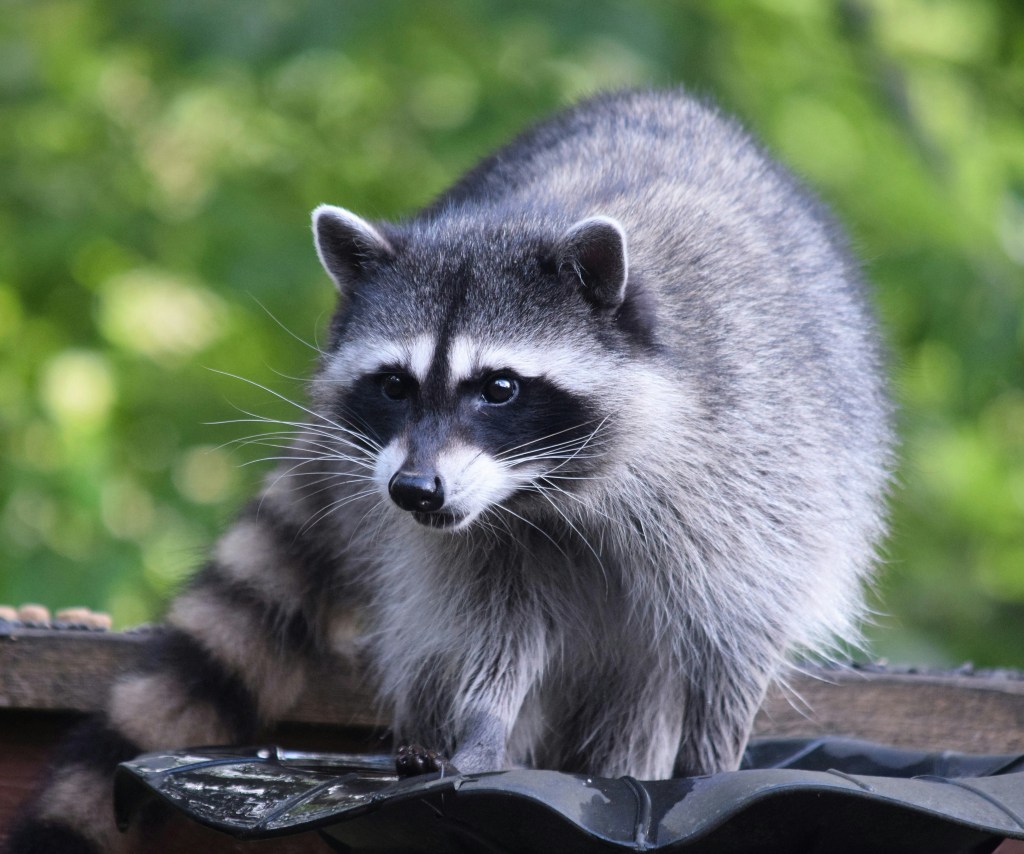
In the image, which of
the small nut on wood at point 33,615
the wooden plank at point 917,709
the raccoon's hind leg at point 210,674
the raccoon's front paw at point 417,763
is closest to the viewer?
the raccoon's front paw at point 417,763

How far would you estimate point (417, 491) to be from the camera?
225cm

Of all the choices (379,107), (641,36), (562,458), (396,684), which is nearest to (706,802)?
(562,458)

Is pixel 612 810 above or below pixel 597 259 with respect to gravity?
below

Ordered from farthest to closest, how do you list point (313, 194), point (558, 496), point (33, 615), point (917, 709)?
point (313, 194) < point (33, 615) < point (917, 709) < point (558, 496)

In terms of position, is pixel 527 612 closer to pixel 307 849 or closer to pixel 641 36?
pixel 307 849

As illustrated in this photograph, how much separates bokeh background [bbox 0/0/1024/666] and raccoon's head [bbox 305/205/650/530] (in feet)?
5.74

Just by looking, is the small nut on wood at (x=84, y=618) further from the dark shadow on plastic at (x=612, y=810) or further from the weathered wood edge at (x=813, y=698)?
the dark shadow on plastic at (x=612, y=810)

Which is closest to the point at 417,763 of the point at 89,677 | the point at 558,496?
the point at 558,496

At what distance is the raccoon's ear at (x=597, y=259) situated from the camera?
2445 millimetres

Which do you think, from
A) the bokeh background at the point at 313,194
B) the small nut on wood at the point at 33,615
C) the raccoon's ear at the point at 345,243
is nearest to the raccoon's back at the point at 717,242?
the raccoon's ear at the point at 345,243

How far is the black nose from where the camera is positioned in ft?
7.38

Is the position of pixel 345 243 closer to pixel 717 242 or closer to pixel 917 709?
pixel 717 242

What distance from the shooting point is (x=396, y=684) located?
284 cm

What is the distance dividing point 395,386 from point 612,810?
3.41ft
